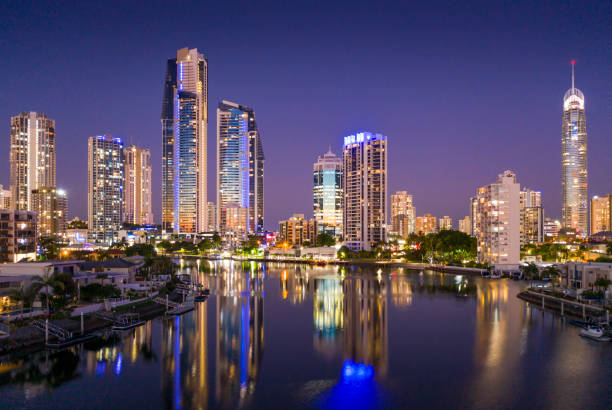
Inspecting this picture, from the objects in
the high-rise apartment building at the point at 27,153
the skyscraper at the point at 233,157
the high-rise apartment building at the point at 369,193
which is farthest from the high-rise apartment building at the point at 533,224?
the high-rise apartment building at the point at 27,153

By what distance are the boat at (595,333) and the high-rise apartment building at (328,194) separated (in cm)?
14479

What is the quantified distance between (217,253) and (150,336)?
114357mm

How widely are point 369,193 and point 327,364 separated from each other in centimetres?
11006

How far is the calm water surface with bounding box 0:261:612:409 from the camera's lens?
68.8 feet

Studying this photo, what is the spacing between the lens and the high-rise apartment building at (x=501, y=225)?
278 ft

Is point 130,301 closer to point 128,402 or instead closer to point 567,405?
point 128,402

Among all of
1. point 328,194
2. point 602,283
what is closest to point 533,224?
point 328,194

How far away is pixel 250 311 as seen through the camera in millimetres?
42625

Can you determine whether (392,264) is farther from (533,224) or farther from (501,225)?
(533,224)

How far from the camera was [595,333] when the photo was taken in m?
31.2

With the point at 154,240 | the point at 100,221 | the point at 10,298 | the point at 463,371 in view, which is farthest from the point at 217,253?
the point at 463,371

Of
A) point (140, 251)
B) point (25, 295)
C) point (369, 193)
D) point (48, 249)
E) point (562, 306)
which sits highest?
point (369, 193)

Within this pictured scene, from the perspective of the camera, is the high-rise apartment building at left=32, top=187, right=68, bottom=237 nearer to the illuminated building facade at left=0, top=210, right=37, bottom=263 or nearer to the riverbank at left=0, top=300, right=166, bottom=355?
the illuminated building facade at left=0, top=210, right=37, bottom=263

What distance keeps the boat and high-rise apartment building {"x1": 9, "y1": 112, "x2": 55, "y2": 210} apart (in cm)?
17416
